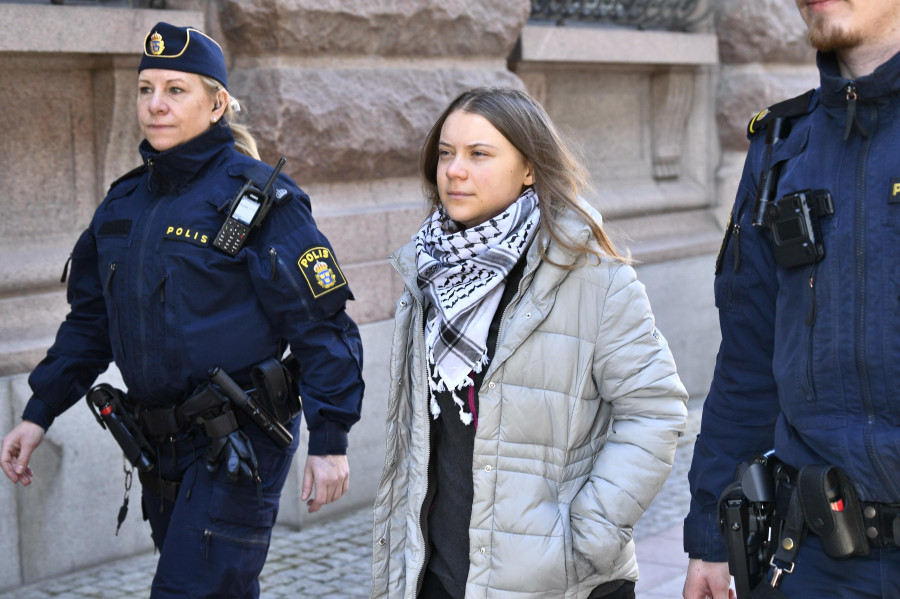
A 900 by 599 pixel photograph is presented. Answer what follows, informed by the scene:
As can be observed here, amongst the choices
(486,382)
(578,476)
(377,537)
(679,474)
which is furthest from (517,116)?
(679,474)

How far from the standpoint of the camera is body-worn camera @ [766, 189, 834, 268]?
2229mm

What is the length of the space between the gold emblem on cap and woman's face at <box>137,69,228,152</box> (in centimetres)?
5

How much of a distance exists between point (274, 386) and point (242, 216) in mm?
471

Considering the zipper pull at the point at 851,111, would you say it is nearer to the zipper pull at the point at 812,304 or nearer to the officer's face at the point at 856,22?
the officer's face at the point at 856,22

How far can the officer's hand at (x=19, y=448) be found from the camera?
3.49 metres

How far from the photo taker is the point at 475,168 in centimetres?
274

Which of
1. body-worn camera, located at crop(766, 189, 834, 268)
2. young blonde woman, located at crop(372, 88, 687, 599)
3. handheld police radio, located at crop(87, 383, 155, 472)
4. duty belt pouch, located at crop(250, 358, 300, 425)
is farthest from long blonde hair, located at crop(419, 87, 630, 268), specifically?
handheld police radio, located at crop(87, 383, 155, 472)

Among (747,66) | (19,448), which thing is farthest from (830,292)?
(747,66)

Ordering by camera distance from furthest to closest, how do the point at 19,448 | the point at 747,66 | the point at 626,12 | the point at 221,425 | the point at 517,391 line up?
the point at 747,66
the point at 626,12
the point at 19,448
the point at 221,425
the point at 517,391

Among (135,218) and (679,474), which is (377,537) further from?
(679,474)

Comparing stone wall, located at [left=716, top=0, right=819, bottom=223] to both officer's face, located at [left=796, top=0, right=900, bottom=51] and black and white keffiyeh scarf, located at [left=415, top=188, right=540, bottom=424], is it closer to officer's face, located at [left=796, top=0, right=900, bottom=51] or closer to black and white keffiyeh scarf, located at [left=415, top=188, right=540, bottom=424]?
black and white keffiyeh scarf, located at [left=415, top=188, right=540, bottom=424]

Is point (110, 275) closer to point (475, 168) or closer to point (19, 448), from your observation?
point (19, 448)

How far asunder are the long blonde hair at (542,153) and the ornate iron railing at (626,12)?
4818 millimetres

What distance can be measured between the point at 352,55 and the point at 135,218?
2682mm
